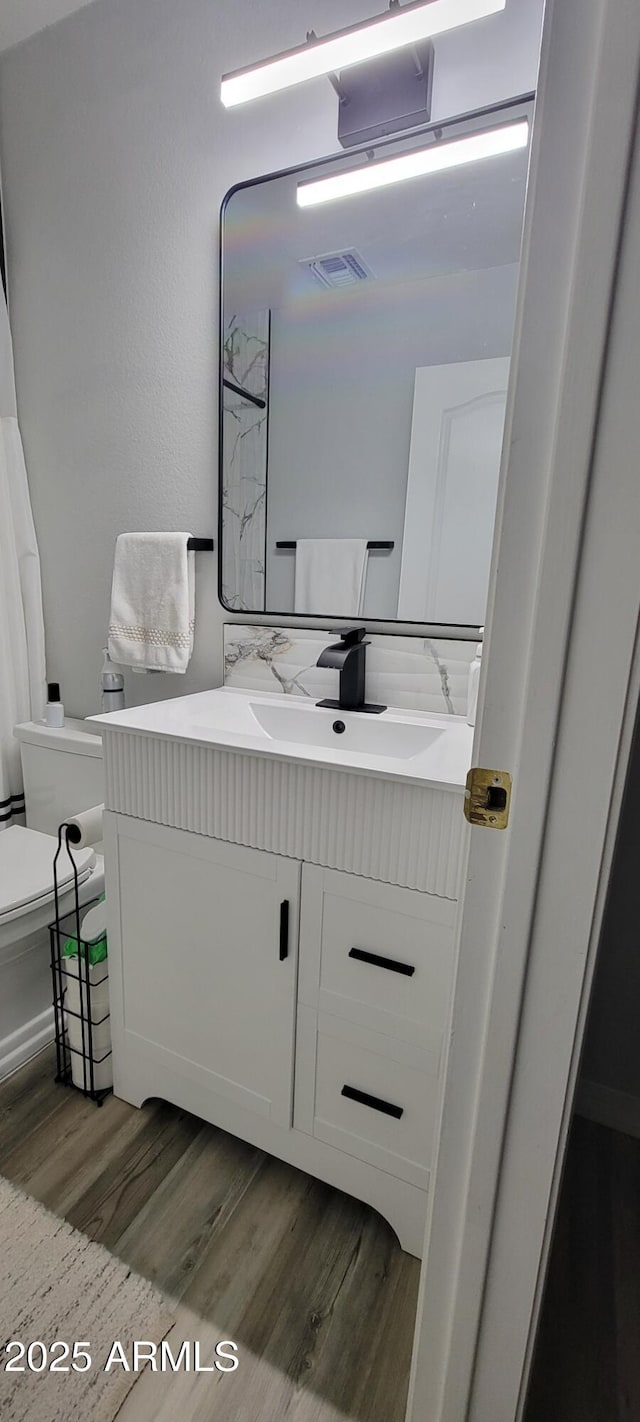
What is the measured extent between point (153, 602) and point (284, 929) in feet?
2.93

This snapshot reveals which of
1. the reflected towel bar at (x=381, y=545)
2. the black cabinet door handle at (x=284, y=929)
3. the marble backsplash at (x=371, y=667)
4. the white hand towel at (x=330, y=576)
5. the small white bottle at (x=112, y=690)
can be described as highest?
the reflected towel bar at (x=381, y=545)

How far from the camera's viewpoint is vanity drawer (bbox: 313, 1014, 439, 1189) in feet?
3.28

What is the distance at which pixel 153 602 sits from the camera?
1.57 meters

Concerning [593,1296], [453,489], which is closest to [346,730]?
[453,489]

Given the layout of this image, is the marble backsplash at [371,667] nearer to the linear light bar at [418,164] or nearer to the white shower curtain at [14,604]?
the white shower curtain at [14,604]

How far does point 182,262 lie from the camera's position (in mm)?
1475

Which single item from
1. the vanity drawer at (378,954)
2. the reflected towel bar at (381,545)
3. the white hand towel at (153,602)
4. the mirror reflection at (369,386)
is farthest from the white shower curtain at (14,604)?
the vanity drawer at (378,954)

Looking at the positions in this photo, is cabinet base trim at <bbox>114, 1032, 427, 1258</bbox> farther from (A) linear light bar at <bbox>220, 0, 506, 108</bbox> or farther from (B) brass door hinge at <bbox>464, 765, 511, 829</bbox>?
(A) linear light bar at <bbox>220, 0, 506, 108</bbox>

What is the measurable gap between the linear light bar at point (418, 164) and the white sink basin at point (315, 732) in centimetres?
104

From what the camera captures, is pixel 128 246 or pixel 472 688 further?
pixel 128 246

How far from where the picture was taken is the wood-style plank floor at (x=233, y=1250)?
0.90 m

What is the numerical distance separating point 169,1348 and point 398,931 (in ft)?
2.32

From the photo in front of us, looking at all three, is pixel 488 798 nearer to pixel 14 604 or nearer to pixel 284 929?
pixel 284 929

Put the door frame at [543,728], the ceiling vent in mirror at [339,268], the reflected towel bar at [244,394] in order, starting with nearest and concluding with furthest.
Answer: the door frame at [543,728] → the ceiling vent in mirror at [339,268] → the reflected towel bar at [244,394]
